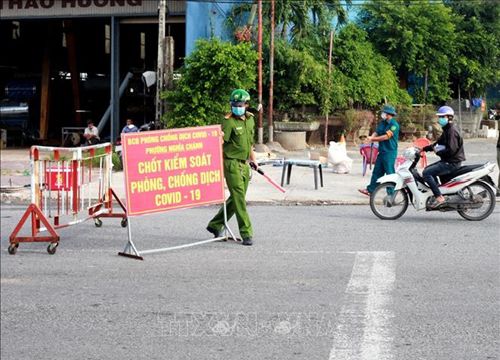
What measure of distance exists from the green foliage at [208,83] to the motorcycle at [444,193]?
38.7 feet

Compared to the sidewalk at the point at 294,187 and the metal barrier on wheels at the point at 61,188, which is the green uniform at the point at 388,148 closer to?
the sidewalk at the point at 294,187

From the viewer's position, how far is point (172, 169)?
10.0 m

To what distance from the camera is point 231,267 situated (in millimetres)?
9055

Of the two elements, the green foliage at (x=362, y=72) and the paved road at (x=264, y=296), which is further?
the green foliage at (x=362, y=72)

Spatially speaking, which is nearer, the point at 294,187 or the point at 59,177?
the point at 59,177

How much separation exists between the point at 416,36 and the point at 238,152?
22.7m

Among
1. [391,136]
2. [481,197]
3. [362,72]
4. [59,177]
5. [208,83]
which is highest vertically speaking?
[362,72]

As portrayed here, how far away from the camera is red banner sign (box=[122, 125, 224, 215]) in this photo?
9.71 m

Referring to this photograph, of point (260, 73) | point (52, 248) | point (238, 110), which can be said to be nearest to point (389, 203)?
point (238, 110)

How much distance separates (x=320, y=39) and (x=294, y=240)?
20.4 metres

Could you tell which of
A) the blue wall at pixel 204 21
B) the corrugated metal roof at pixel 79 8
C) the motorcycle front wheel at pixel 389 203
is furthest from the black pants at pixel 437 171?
the corrugated metal roof at pixel 79 8

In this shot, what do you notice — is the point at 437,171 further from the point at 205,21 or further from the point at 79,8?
the point at 79,8

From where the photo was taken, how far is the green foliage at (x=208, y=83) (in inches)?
936

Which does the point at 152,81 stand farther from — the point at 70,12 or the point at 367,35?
the point at 367,35
